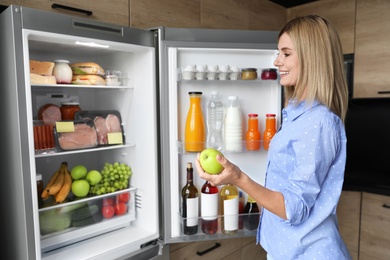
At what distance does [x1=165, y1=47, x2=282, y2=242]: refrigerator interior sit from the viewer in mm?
1439

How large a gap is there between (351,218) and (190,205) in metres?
1.34

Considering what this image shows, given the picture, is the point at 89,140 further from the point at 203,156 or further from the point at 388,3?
the point at 388,3

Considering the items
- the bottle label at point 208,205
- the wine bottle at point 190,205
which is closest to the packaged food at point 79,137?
the wine bottle at point 190,205

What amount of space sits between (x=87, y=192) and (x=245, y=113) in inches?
34.2

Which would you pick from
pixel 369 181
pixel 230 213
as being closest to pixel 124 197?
pixel 230 213

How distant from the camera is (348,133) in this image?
239cm

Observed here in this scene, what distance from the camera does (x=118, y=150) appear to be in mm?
1688

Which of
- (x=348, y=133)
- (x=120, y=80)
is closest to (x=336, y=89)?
(x=120, y=80)

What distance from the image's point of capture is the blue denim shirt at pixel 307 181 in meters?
0.83

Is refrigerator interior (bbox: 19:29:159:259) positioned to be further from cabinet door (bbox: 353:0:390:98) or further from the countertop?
cabinet door (bbox: 353:0:390:98)

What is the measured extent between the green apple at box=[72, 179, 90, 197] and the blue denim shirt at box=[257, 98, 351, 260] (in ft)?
2.73

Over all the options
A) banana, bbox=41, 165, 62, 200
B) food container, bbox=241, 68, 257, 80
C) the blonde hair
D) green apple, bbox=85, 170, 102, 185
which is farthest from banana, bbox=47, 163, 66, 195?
the blonde hair

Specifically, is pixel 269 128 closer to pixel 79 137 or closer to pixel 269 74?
pixel 269 74

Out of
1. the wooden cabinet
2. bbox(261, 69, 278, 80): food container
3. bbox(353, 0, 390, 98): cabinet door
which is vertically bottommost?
the wooden cabinet
